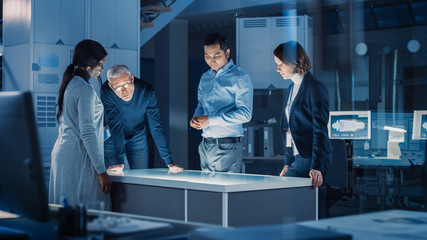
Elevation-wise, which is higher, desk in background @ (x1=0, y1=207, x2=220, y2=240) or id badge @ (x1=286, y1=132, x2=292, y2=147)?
id badge @ (x1=286, y1=132, x2=292, y2=147)

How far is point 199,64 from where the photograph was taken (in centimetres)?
1089

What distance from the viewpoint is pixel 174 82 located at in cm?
980

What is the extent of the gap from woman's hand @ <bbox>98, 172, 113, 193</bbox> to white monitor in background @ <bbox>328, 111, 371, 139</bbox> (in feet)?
14.8

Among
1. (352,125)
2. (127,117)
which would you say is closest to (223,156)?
(127,117)

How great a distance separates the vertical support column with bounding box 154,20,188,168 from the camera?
32.2 ft

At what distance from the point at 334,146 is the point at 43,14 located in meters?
3.01

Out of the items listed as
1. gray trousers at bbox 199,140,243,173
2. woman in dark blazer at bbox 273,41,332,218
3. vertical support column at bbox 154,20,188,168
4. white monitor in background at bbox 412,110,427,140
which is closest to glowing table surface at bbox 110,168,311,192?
woman in dark blazer at bbox 273,41,332,218

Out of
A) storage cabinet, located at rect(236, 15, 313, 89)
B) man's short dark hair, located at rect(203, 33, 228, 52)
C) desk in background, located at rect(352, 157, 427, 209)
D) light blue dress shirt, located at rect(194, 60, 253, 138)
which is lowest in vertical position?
desk in background, located at rect(352, 157, 427, 209)

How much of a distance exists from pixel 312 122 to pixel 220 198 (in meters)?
0.90

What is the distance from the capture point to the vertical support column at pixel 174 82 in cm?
982

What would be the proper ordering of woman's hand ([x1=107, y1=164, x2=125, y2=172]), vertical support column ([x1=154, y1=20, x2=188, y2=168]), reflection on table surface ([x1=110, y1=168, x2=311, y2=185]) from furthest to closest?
vertical support column ([x1=154, y1=20, x2=188, y2=168])
woman's hand ([x1=107, y1=164, x2=125, y2=172])
reflection on table surface ([x1=110, y1=168, x2=311, y2=185])

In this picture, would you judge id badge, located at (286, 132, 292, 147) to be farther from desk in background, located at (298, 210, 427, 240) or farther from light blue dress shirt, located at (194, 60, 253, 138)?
desk in background, located at (298, 210, 427, 240)

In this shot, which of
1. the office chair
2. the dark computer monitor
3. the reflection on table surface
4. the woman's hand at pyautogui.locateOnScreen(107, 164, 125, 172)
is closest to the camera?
the dark computer monitor

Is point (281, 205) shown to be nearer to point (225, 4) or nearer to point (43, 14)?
point (43, 14)
